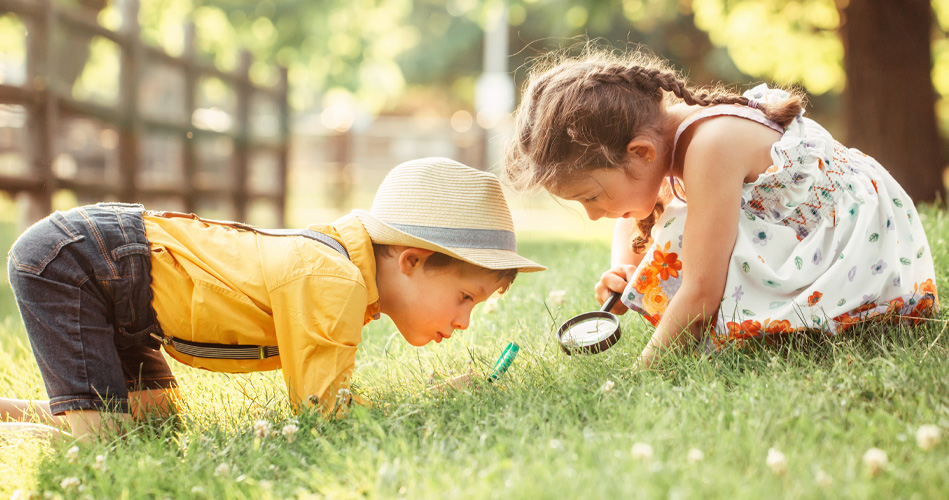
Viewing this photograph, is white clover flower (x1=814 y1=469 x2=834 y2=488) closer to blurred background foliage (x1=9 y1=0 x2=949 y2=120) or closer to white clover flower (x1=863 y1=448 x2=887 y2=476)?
white clover flower (x1=863 y1=448 x2=887 y2=476)

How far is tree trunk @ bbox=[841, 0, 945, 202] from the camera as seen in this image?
21.9 feet

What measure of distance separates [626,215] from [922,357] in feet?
3.16

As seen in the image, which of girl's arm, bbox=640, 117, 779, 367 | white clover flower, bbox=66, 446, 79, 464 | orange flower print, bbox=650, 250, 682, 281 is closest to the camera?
white clover flower, bbox=66, 446, 79, 464

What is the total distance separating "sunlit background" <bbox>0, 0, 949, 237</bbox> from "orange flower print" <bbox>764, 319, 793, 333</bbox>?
731mm

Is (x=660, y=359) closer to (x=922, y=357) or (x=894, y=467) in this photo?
(x=922, y=357)

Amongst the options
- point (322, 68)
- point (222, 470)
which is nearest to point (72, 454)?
point (222, 470)

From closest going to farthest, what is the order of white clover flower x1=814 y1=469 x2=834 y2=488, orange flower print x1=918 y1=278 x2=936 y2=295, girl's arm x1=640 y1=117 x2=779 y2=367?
white clover flower x1=814 y1=469 x2=834 y2=488 → girl's arm x1=640 y1=117 x2=779 y2=367 → orange flower print x1=918 y1=278 x2=936 y2=295

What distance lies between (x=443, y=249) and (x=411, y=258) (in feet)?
0.44

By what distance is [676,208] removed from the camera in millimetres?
2537

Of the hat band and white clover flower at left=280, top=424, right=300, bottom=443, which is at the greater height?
the hat band

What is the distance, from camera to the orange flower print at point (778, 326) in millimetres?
2254

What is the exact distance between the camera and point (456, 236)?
7.66ft

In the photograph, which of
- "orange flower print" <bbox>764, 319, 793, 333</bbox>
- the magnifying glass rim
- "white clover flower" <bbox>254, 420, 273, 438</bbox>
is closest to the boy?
"white clover flower" <bbox>254, 420, 273, 438</bbox>

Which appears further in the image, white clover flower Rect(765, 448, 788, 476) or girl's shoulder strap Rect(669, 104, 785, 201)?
girl's shoulder strap Rect(669, 104, 785, 201)
